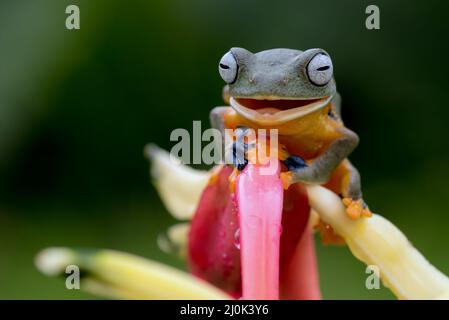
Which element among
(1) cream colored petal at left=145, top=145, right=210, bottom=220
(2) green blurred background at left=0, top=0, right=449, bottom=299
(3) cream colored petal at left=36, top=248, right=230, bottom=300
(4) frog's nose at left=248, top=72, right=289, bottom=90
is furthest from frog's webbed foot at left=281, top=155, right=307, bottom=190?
(2) green blurred background at left=0, top=0, right=449, bottom=299

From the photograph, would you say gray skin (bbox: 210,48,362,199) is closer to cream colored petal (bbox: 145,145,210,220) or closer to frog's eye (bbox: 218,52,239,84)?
frog's eye (bbox: 218,52,239,84)

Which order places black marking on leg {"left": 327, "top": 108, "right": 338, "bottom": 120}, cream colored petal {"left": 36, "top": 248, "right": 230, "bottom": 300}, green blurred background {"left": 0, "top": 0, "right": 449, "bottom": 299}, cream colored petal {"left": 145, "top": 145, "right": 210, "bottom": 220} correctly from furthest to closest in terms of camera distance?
1. green blurred background {"left": 0, "top": 0, "right": 449, "bottom": 299}
2. cream colored petal {"left": 145, "top": 145, "right": 210, "bottom": 220}
3. black marking on leg {"left": 327, "top": 108, "right": 338, "bottom": 120}
4. cream colored petal {"left": 36, "top": 248, "right": 230, "bottom": 300}

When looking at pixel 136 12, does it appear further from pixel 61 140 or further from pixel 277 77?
pixel 277 77

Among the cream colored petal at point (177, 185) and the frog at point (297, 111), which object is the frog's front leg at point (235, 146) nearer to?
the frog at point (297, 111)

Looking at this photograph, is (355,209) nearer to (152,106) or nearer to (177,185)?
(177,185)

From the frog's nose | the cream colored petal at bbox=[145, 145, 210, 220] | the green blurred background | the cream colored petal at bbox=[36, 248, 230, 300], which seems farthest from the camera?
the green blurred background

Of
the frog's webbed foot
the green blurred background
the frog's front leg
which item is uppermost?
the green blurred background

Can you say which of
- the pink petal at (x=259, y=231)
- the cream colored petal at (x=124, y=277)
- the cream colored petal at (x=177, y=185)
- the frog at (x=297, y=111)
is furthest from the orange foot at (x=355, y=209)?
the cream colored petal at (x=177, y=185)

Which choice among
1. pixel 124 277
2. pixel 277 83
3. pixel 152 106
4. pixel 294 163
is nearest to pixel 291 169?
pixel 294 163
